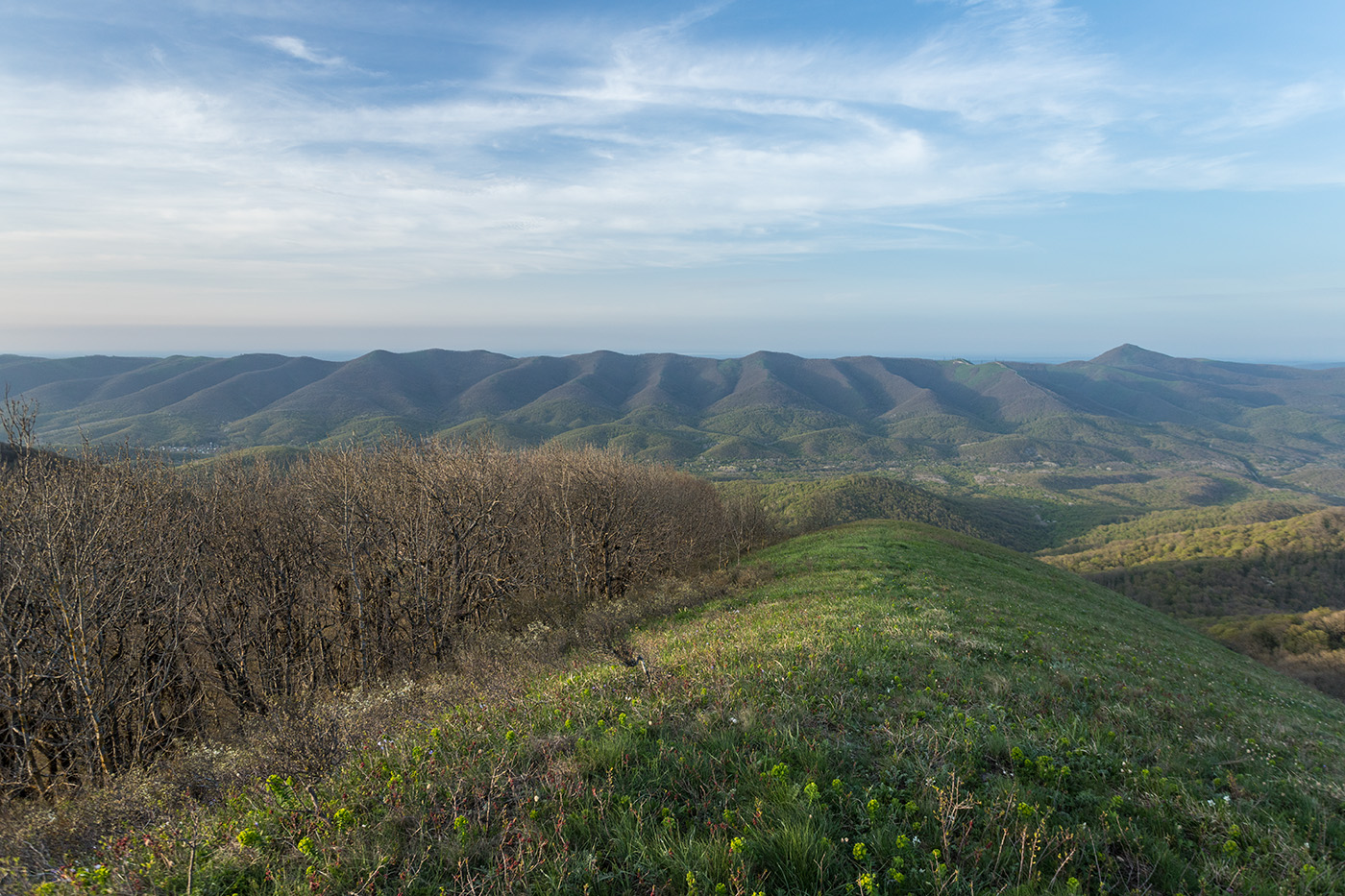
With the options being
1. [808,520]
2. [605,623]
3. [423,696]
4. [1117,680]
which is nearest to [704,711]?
[423,696]

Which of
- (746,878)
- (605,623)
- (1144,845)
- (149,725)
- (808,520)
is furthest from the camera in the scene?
(808,520)

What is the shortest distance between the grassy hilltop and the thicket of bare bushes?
27.4 ft

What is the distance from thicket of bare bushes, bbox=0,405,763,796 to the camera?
13.0m

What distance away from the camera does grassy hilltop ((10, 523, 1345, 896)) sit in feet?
13.1

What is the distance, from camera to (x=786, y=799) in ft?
15.3

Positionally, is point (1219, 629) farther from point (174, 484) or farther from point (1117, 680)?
point (174, 484)

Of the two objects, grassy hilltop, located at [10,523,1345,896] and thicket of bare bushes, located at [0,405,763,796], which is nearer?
grassy hilltop, located at [10,523,1345,896]

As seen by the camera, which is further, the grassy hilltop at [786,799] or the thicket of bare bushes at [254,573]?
the thicket of bare bushes at [254,573]

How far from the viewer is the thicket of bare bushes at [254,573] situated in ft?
42.6

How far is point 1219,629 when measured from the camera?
1994 inches

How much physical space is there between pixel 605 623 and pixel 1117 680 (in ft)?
46.5

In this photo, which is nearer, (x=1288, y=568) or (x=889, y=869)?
(x=889, y=869)

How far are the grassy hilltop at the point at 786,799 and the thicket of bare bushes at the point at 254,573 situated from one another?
835cm

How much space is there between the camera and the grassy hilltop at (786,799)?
401 cm
